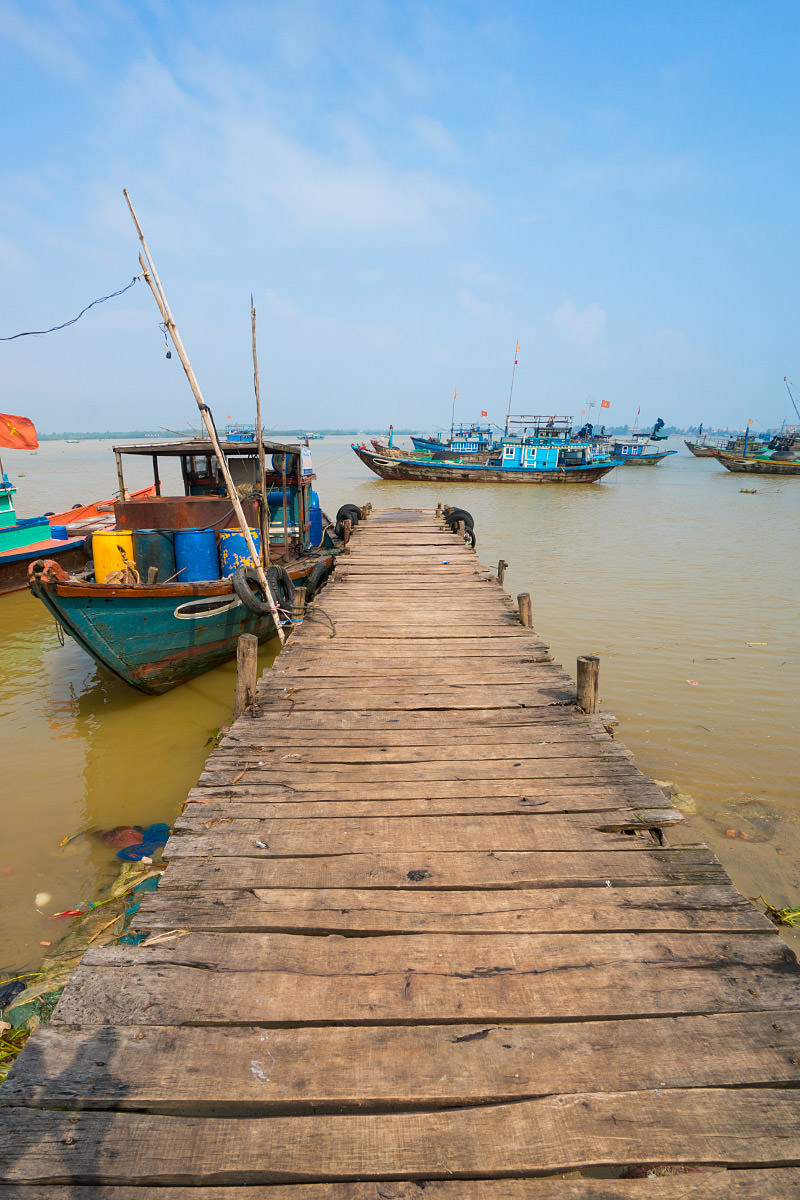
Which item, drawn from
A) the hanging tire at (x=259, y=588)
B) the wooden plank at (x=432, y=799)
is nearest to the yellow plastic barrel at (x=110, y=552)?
the hanging tire at (x=259, y=588)

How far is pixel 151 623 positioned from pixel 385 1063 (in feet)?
22.2

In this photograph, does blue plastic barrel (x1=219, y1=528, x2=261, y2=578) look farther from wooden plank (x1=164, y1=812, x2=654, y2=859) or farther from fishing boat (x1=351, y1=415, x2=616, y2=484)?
fishing boat (x1=351, y1=415, x2=616, y2=484)

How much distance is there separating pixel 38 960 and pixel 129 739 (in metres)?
3.64

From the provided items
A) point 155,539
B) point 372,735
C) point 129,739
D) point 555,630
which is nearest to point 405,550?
point 555,630

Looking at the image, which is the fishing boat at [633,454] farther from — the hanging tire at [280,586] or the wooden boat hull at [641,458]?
the hanging tire at [280,586]

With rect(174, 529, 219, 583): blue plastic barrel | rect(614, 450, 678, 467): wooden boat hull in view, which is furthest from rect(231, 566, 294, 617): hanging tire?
rect(614, 450, 678, 467): wooden boat hull

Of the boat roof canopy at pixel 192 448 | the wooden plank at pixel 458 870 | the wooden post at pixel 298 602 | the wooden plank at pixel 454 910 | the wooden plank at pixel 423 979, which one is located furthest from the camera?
the boat roof canopy at pixel 192 448

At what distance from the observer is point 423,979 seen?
2311mm

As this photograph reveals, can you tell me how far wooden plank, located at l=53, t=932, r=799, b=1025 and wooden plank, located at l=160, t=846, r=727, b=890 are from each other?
0.33 meters

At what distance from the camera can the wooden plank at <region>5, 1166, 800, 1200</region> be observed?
164 centimetres

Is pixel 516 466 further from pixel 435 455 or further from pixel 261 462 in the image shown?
pixel 261 462

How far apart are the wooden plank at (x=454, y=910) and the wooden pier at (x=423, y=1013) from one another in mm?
14

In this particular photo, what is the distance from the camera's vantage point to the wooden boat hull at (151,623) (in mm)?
7078

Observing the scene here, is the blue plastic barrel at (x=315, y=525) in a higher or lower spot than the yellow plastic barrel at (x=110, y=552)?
lower
